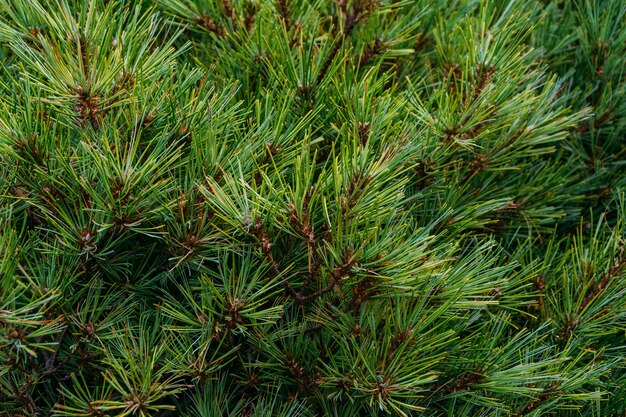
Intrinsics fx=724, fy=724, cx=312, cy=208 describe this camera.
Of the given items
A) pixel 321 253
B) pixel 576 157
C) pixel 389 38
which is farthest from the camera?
pixel 576 157

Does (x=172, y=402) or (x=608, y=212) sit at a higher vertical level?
(x=608, y=212)

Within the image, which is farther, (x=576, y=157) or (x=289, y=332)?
(x=576, y=157)

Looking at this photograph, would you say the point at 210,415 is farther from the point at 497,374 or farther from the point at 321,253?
the point at 497,374

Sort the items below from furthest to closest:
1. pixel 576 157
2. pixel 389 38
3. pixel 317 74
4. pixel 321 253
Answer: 1. pixel 576 157
2. pixel 389 38
3. pixel 317 74
4. pixel 321 253

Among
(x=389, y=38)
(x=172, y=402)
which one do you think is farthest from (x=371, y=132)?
(x=172, y=402)

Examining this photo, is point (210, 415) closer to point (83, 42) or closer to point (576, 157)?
point (83, 42)

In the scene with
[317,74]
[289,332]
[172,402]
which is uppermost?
[317,74]

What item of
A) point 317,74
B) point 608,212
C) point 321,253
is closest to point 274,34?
point 317,74
